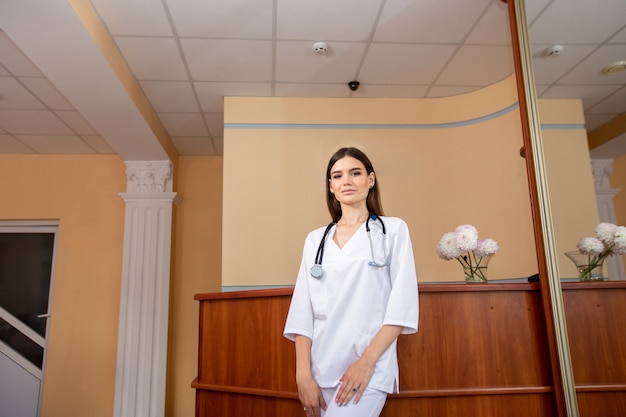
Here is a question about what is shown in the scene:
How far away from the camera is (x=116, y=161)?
5.75 meters

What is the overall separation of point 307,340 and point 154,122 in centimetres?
359

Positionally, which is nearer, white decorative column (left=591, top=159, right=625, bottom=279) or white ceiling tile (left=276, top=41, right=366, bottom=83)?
white decorative column (left=591, top=159, right=625, bottom=279)

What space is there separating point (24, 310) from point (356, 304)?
5086mm

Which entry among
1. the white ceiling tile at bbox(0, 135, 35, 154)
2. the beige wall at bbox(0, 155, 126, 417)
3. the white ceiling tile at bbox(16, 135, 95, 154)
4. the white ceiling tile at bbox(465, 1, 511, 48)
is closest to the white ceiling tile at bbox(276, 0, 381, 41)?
the white ceiling tile at bbox(465, 1, 511, 48)

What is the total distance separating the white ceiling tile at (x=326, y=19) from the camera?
3195 mm

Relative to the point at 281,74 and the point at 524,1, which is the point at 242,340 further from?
the point at 524,1

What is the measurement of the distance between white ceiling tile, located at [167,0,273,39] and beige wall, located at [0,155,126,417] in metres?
2.84

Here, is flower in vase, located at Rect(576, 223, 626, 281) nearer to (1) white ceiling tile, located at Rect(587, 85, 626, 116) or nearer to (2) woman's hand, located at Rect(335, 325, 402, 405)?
(1) white ceiling tile, located at Rect(587, 85, 626, 116)

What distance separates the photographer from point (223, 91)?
4316 mm

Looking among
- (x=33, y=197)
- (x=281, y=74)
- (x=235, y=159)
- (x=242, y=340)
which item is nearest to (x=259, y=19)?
(x=281, y=74)

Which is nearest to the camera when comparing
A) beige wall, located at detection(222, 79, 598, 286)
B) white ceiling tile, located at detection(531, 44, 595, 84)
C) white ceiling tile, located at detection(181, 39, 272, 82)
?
white ceiling tile, located at detection(531, 44, 595, 84)

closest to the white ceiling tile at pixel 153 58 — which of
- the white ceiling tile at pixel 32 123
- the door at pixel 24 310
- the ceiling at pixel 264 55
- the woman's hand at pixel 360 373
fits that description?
the ceiling at pixel 264 55

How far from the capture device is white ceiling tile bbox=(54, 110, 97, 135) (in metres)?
4.68

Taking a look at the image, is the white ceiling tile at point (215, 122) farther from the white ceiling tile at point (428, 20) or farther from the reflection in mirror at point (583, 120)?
the reflection in mirror at point (583, 120)
